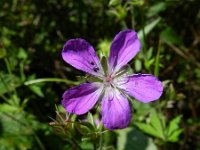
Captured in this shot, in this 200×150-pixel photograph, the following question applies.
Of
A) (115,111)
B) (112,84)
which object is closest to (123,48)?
(112,84)

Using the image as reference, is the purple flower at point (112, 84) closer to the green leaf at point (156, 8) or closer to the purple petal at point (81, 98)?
the purple petal at point (81, 98)

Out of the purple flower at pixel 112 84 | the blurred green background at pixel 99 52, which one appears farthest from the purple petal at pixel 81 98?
the blurred green background at pixel 99 52

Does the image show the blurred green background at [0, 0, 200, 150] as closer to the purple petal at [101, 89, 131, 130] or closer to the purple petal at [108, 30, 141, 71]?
the purple petal at [108, 30, 141, 71]

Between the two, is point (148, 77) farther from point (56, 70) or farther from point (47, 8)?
point (47, 8)

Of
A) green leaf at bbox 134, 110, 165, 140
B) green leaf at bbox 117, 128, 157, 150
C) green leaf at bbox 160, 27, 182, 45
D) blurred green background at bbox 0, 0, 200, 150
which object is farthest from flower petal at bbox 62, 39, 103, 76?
green leaf at bbox 160, 27, 182, 45

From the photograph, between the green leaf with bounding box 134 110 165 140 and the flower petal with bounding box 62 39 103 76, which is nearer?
the flower petal with bounding box 62 39 103 76

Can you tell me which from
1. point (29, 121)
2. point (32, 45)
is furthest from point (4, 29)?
point (29, 121)
